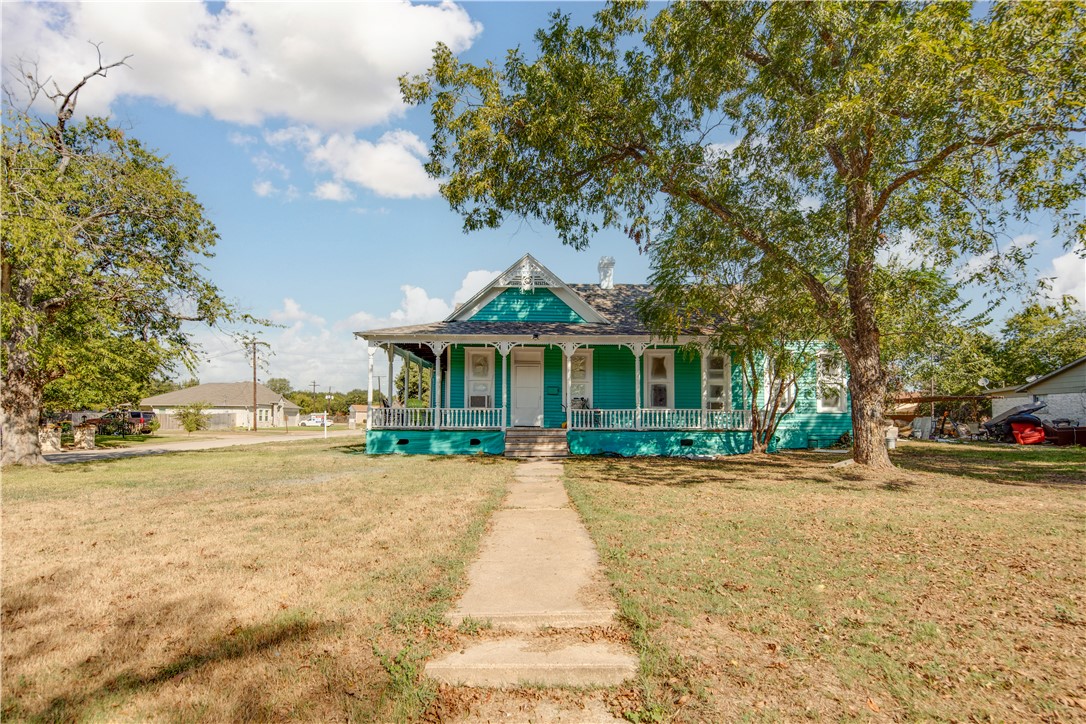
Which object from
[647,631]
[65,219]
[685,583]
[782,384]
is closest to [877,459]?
[782,384]

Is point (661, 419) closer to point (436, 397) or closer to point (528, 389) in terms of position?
point (528, 389)

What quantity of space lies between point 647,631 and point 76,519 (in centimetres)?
804

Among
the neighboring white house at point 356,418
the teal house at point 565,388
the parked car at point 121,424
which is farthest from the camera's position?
the neighboring white house at point 356,418

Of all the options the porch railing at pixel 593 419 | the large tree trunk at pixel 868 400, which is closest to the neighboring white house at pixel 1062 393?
the porch railing at pixel 593 419

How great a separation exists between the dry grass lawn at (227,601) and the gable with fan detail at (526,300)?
10318 millimetres

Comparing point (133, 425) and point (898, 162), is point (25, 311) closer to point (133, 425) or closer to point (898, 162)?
point (898, 162)

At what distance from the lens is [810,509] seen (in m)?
7.94

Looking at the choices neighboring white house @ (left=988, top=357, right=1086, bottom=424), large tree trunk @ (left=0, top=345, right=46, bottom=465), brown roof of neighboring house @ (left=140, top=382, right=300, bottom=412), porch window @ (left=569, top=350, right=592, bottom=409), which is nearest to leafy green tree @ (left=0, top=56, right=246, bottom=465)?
large tree trunk @ (left=0, top=345, right=46, bottom=465)

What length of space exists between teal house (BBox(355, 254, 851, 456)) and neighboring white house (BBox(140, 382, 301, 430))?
156ft

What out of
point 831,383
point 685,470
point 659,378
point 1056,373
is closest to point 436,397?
point 659,378

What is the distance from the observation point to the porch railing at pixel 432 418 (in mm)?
16953

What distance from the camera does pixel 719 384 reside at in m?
18.6

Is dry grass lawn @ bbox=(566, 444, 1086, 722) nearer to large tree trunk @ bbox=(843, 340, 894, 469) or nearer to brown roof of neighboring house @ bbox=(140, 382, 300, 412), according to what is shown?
large tree trunk @ bbox=(843, 340, 894, 469)

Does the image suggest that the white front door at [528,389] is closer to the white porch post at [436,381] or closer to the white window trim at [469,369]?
the white window trim at [469,369]
